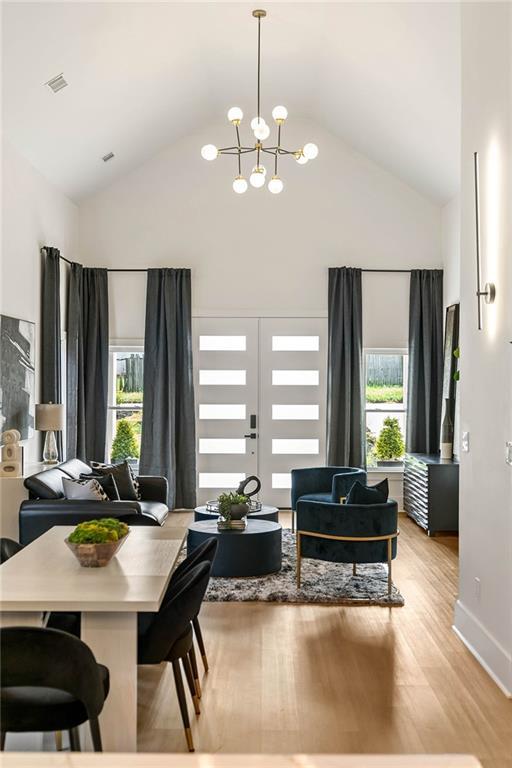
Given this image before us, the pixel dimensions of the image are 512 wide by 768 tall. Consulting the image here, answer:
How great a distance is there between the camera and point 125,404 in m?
9.09

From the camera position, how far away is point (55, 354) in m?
A: 7.34

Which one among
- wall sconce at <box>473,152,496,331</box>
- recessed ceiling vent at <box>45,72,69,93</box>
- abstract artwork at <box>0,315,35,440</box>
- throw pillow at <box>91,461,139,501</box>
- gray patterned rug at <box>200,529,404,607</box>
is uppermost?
recessed ceiling vent at <box>45,72,69,93</box>

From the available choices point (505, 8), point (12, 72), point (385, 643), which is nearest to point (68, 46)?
point (12, 72)

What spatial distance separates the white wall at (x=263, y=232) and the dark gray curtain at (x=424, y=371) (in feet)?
0.66

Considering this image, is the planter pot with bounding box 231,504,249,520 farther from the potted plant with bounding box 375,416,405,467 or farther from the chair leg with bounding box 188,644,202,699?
the potted plant with bounding box 375,416,405,467

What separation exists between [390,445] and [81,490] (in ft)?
14.5

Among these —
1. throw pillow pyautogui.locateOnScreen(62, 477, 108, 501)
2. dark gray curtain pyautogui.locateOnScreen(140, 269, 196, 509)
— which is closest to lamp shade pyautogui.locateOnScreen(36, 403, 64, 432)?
throw pillow pyautogui.locateOnScreen(62, 477, 108, 501)

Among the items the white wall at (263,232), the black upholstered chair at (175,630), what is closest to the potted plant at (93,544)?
the black upholstered chair at (175,630)

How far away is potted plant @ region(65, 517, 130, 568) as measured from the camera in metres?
3.25

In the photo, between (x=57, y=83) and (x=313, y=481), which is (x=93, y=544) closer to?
(x=57, y=83)

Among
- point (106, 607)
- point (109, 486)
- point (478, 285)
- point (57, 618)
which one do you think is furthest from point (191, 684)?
point (109, 486)

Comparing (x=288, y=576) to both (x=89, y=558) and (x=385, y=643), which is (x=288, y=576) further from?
(x=89, y=558)

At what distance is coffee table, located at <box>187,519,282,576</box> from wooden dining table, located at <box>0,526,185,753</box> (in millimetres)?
2562

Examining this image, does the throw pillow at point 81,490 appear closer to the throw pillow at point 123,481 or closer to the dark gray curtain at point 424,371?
the throw pillow at point 123,481
